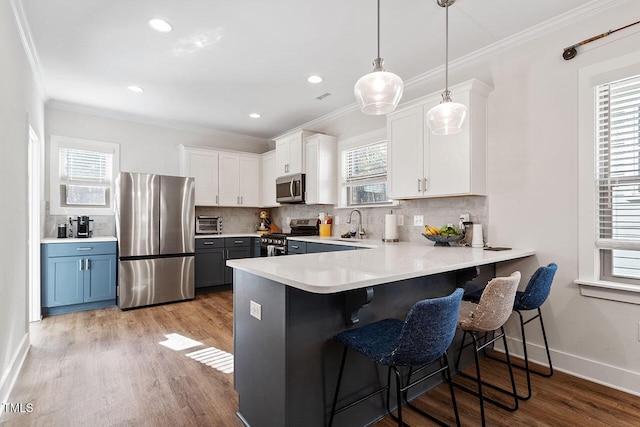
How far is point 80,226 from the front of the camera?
13.9 feet

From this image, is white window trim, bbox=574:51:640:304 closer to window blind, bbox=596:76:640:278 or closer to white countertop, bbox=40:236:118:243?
window blind, bbox=596:76:640:278

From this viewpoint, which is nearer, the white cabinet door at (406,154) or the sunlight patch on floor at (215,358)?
the sunlight patch on floor at (215,358)

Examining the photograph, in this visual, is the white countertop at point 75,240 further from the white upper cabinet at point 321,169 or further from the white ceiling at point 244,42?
the white upper cabinet at point 321,169

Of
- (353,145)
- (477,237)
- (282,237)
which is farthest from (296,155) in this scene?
(477,237)

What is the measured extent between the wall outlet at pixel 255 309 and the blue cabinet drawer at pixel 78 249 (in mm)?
3322

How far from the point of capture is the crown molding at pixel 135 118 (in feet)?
14.2

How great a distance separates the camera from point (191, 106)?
441 centimetres

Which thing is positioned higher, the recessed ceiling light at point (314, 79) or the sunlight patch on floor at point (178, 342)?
the recessed ceiling light at point (314, 79)

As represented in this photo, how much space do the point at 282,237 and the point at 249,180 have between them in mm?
1601

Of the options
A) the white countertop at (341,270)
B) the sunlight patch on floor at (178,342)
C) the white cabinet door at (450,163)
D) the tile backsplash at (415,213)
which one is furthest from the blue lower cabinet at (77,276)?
the white cabinet door at (450,163)

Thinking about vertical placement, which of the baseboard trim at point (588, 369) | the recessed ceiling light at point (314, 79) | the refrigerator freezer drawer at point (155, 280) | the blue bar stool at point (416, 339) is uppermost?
the recessed ceiling light at point (314, 79)

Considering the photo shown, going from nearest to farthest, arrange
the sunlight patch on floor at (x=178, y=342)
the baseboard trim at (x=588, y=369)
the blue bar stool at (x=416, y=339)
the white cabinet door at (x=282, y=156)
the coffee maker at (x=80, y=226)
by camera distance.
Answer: the blue bar stool at (x=416, y=339) < the baseboard trim at (x=588, y=369) < the sunlight patch on floor at (x=178, y=342) < the coffee maker at (x=80, y=226) < the white cabinet door at (x=282, y=156)

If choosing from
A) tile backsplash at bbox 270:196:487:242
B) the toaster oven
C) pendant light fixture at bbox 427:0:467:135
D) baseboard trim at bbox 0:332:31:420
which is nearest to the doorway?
baseboard trim at bbox 0:332:31:420

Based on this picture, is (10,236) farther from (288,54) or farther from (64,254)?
(288,54)
